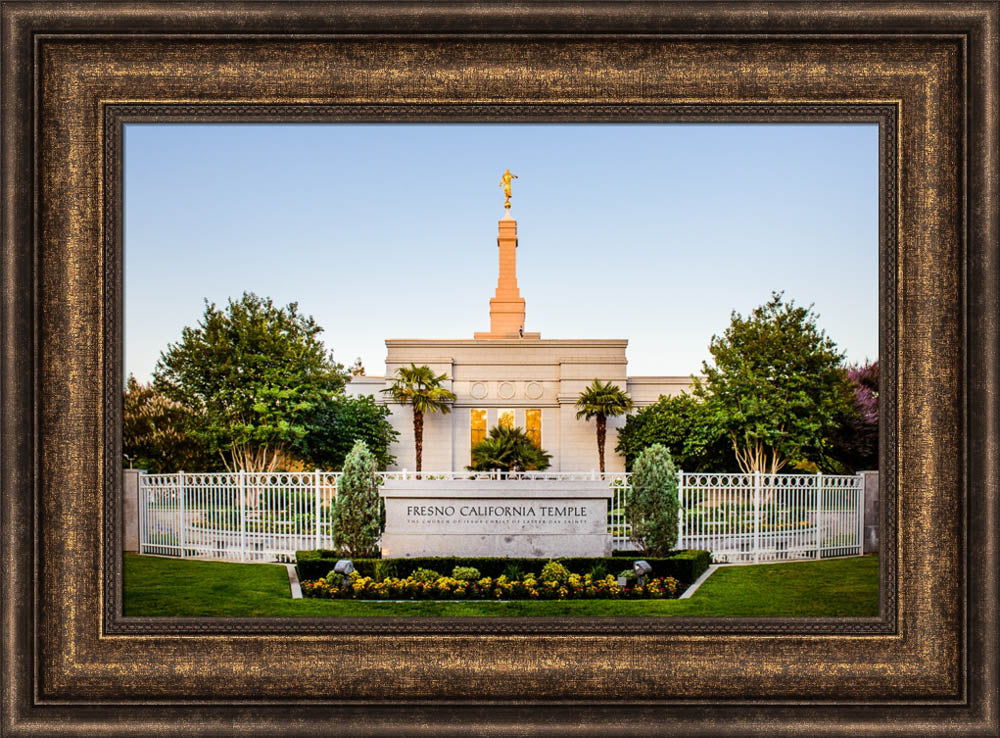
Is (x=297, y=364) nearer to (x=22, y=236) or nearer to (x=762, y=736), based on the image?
(x=22, y=236)

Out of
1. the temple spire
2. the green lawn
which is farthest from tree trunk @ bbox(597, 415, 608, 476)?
the green lawn

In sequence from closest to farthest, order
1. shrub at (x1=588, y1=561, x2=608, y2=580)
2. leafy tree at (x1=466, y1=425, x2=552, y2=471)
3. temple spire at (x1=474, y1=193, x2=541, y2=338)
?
shrub at (x1=588, y1=561, x2=608, y2=580) < leafy tree at (x1=466, y1=425, x2=552, y2=471) < temple spire at (x1=474, y1=193, x2=541, y2=338)

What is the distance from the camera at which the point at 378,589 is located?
7789 mm

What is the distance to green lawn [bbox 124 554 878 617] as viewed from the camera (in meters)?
5.28

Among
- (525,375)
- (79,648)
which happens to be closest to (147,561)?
(79,648)

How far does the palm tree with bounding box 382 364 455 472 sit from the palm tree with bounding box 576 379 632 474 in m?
3.92

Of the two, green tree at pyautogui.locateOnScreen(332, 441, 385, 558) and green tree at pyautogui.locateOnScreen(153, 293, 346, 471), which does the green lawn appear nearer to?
green tree at pyautogui.locateOnScreen(332, 441, 385, 558)

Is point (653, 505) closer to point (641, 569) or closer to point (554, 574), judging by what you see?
point (641, 569)

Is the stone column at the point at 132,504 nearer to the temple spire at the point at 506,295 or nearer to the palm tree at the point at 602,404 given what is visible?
the palm tree at the point at 602,404

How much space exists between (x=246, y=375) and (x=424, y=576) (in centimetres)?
705

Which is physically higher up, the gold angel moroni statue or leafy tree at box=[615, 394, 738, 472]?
the gold angel moroni statue

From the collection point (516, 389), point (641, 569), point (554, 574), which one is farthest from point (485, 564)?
point (516, 389)

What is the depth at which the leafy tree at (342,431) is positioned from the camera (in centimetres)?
1534

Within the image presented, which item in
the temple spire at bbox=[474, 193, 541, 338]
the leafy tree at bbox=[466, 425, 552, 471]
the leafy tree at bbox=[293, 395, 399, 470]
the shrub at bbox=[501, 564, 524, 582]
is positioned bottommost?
the shrub at bbox=[501, 564, 524, 582]
